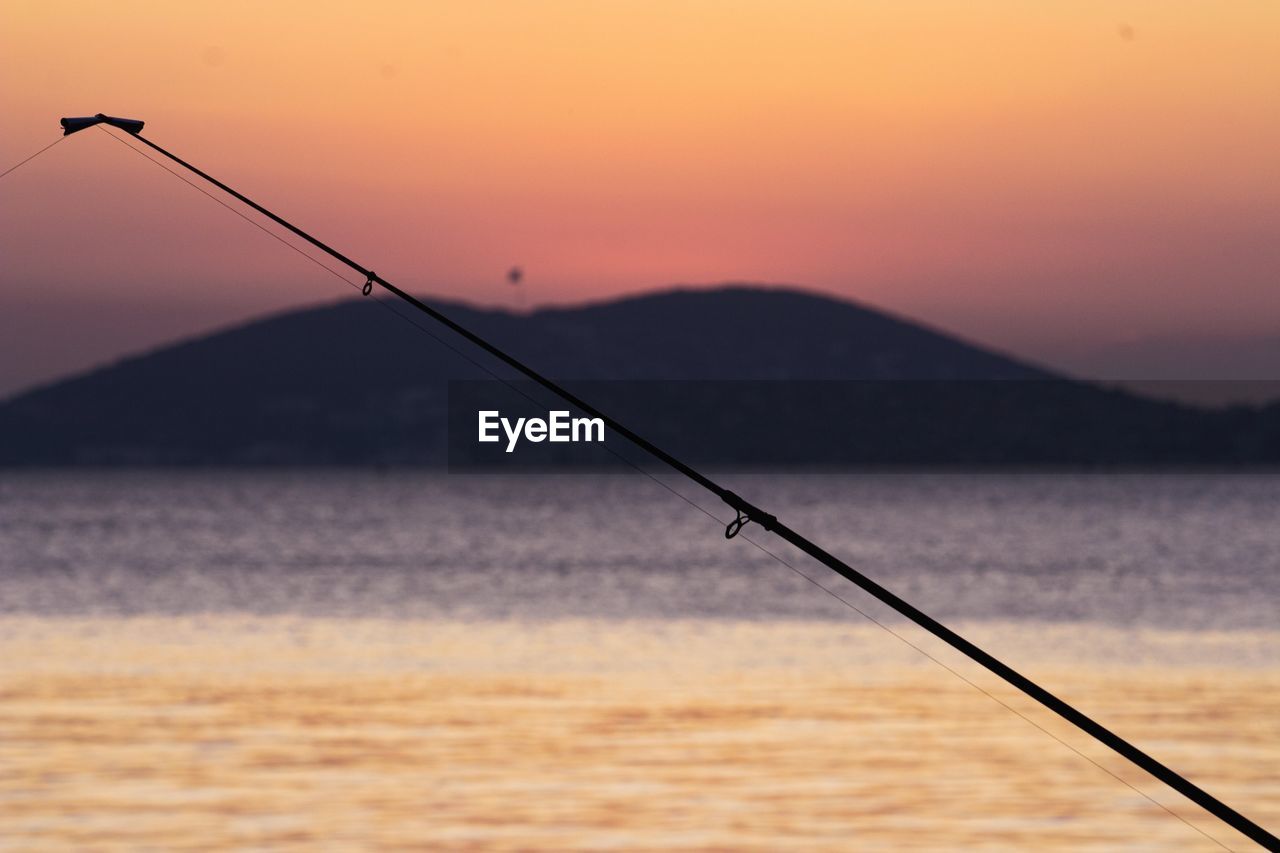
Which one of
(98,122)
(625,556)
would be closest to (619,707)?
(98,122)

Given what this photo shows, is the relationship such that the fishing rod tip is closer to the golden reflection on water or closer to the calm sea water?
the golden reflection on water

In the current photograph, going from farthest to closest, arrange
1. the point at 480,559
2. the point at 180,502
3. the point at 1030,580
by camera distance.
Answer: the point at 180,502 → the point at 480,559 → the point at 1030,580

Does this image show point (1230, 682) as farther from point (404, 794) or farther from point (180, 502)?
point (180, 502)

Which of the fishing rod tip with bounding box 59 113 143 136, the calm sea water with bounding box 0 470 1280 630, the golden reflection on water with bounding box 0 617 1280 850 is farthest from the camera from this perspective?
the calm sea water with bounding box 0 470 1280 630

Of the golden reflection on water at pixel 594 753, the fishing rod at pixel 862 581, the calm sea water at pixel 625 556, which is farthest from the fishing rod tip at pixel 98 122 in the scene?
the calm sea water at pixel 625 556

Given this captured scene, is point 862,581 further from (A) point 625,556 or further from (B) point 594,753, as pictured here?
(A) point 625,556

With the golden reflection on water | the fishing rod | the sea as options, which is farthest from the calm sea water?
the fishing rod

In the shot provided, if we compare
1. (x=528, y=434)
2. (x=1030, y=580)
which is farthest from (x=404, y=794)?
(x=1030, y=580)
